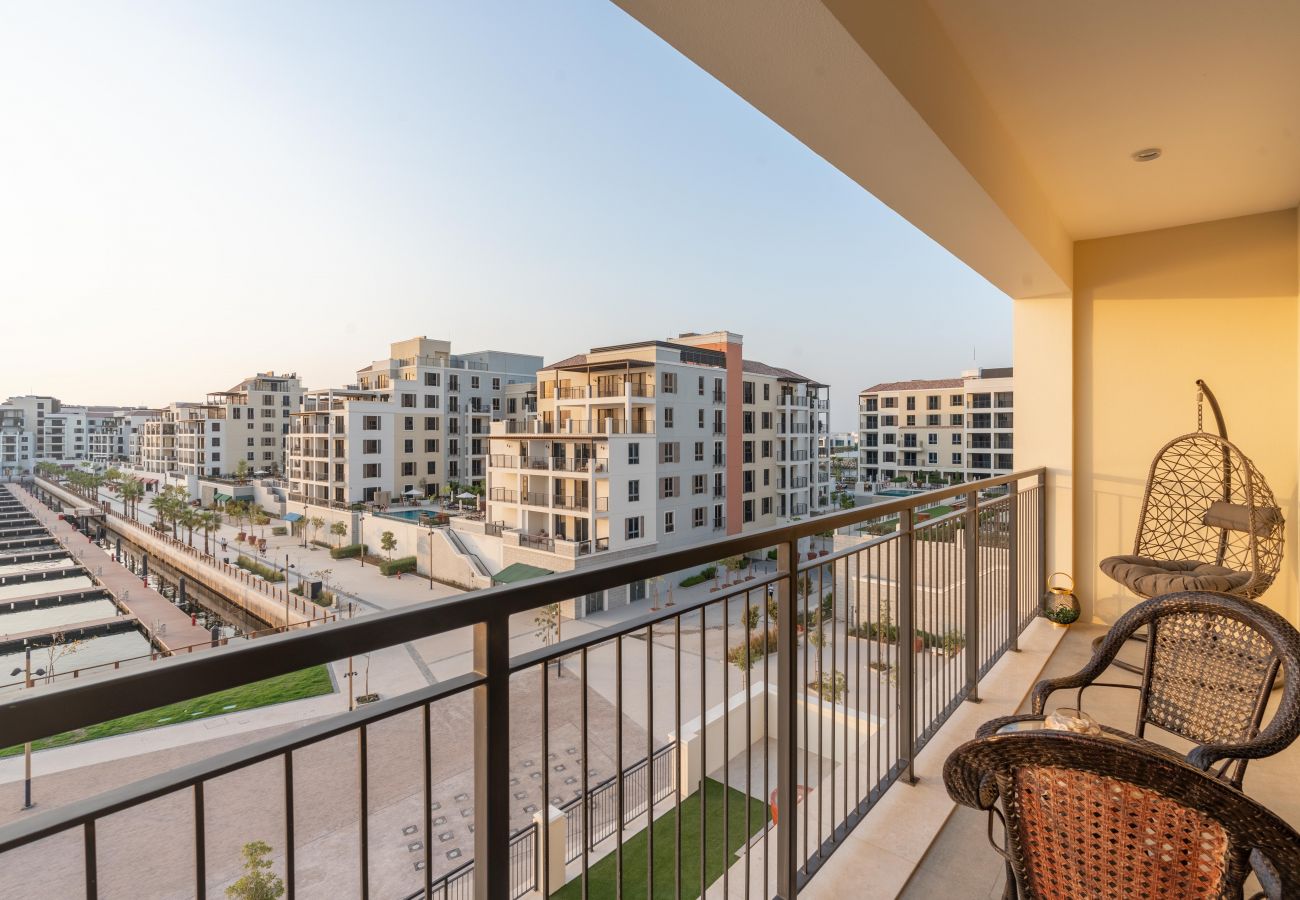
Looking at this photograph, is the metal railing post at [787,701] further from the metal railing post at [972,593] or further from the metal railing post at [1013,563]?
the metal railing post at [1013,563]

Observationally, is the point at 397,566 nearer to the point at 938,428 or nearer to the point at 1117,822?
the point at 1117,822

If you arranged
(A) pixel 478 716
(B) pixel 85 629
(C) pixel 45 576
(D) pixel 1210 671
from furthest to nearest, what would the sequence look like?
(C) pixel 45 576
(B) pixel 85 629
(D) pixel 1210 671
(A) pixel 478 716

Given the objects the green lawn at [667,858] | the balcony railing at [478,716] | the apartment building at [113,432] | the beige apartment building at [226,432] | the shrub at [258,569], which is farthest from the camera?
the beige apartment building at [226,432]

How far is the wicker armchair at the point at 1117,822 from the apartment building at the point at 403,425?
90.2ft

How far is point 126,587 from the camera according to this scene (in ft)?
75.2

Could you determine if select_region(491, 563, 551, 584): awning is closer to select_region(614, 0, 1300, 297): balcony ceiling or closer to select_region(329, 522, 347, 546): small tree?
select_region(329, 522, 347, 546): small tree

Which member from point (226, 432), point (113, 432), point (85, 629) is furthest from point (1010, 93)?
point (226, 432)

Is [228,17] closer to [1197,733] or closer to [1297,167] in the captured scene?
[1297,167]

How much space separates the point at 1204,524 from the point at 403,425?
33.5 metres

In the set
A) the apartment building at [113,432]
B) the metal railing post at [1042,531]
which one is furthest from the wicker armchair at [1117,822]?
the apartment building at [113,432]

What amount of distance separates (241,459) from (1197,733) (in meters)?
49.4

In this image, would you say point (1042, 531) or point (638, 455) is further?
point (638, 455)

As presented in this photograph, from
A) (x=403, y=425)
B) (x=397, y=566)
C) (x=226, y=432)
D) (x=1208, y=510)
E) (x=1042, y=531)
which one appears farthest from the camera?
(x=226, y=432)

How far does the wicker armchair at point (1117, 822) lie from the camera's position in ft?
2.73
